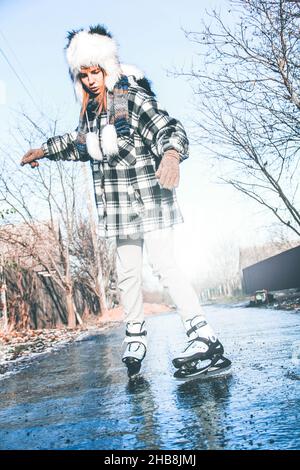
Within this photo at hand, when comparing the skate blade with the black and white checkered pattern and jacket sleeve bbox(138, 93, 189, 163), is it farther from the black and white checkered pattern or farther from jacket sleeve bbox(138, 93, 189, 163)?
jacket sleeve bbox(138, 93, 189, 163)

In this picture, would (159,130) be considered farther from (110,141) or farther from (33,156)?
(33,156)

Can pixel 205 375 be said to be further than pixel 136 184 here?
No

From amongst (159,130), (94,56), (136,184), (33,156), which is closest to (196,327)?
(136,184)

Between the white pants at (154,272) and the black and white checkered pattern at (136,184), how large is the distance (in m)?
0.09

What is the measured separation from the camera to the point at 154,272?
107 inches

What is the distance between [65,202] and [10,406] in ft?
46.3

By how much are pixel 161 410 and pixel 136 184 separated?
58.8 inches

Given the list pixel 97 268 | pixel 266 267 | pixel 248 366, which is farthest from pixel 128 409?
pixel 266 267

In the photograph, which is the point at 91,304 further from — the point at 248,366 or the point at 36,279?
the point at 248,366

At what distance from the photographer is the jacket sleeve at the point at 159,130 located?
2.54 m

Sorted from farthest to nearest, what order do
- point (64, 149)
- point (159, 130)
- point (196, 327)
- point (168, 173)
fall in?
point (64, 149), point (159, 130), point (196, 327), point (168, 173)

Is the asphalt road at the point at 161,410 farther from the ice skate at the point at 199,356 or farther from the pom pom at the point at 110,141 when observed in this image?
the pom pom at the point at 110,141

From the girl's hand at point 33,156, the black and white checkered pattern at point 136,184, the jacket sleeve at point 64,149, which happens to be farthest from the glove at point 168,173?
the girl's hand at point 33,156

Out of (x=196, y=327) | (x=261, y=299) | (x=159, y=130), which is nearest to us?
(x=196, y=327)
